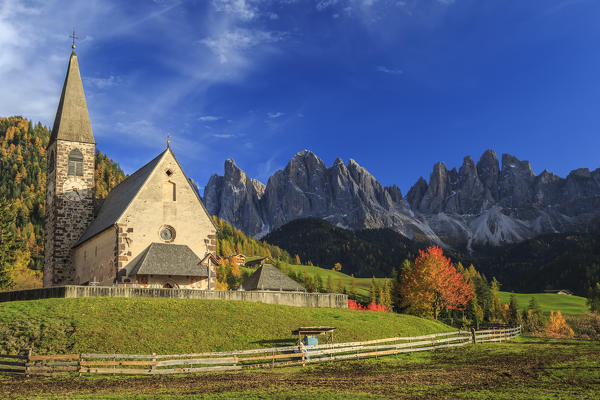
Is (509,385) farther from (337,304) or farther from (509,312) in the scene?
(509,312)

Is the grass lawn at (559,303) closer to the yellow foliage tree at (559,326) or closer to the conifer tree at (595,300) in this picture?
the yellow foliage tree at (559,326)

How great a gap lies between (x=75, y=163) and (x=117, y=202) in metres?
9.26

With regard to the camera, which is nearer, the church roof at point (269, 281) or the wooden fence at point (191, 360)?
the wooden fence at point (191, 360)

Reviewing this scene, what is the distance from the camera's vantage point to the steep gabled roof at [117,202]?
5000 cm

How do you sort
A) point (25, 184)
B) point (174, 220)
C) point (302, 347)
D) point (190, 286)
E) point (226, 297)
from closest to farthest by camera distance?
point (302, 347) < point (226, 297) < point (190, 286) < point (174, 220) < point (25, 184)

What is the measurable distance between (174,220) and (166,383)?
28.1 metres

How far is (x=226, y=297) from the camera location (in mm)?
42094

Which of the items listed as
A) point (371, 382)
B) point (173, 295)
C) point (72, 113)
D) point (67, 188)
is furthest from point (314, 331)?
point (72, 113)

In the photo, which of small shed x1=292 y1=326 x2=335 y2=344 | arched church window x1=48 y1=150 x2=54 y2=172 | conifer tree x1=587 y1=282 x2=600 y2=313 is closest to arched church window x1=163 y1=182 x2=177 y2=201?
arched church window x1=48 y1=150 x2=54 y2=172

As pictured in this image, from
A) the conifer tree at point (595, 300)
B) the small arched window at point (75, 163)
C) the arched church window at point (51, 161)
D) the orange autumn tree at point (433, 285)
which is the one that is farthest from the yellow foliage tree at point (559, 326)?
the arched church window at point (51, 161)

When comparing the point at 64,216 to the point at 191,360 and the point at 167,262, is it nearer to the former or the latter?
the point at 167,262

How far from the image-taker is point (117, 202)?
177 ft

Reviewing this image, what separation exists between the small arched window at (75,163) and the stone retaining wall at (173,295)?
21102 mm

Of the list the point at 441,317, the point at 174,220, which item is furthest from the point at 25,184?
the point at 174,220
